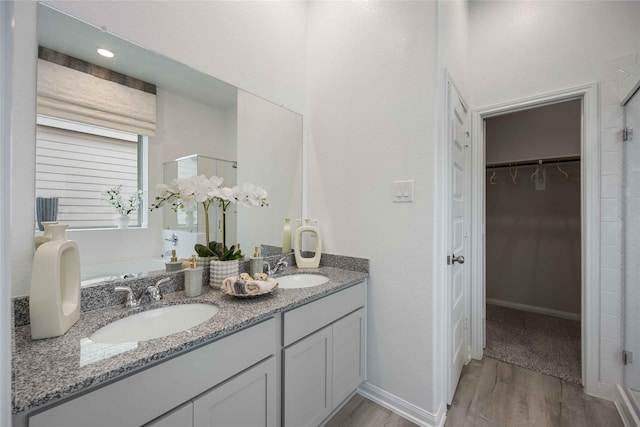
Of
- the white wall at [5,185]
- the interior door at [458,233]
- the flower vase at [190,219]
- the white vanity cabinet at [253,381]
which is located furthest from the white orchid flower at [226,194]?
the interior door at [458,233]

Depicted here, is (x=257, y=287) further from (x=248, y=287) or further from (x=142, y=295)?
(x=142, y=295)

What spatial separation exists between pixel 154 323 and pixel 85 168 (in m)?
0.70

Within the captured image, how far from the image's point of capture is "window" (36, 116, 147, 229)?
107cm

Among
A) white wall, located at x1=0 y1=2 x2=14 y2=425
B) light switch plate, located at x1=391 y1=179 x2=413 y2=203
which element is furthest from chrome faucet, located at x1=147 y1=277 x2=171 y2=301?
light switch plate, located at x1=391 y1=179 x2=413 y2=203

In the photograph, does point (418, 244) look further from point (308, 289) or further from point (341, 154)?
point (341, 154)

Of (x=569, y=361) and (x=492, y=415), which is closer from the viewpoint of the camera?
(x=492, y=415)

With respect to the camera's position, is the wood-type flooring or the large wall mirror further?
the wood-type flooring

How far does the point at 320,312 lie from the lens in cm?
144

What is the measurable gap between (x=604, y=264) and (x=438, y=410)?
1.43 meters

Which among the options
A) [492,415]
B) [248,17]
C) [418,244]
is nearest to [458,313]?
[492,415]

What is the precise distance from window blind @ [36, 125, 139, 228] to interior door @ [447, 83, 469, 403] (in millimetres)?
1709

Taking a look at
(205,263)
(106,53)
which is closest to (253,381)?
(205,263)

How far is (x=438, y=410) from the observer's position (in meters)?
1.57

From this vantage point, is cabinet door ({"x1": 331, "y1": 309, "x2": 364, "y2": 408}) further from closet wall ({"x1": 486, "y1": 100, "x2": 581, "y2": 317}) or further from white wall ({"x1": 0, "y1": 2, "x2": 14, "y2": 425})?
closet wall ({"x1": 486, "y1": 100, "x2": 581, "y2": 317})
